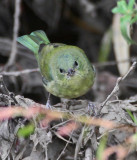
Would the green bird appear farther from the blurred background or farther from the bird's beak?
the blurred background

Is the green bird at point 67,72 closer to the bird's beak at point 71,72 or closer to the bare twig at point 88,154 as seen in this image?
the bird's beak at point 71,72

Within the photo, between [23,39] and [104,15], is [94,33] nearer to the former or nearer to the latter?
[104,15]

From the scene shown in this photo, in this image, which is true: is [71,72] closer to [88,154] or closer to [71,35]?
[88,154]

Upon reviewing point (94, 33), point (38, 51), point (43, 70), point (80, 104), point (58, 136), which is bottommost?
point (58, 136)

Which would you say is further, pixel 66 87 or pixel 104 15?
pixel 104 15

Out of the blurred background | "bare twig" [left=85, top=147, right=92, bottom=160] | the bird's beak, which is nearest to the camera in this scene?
"bare twig" [left=85, top=147, right=92, bottom=160]

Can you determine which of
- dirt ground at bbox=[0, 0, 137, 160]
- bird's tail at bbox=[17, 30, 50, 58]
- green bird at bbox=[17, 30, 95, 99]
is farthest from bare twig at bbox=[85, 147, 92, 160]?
bird's tail at bbox=[17, 30, 50, 58]

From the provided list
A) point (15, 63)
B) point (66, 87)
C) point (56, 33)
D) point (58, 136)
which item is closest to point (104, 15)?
point (56, 33)
